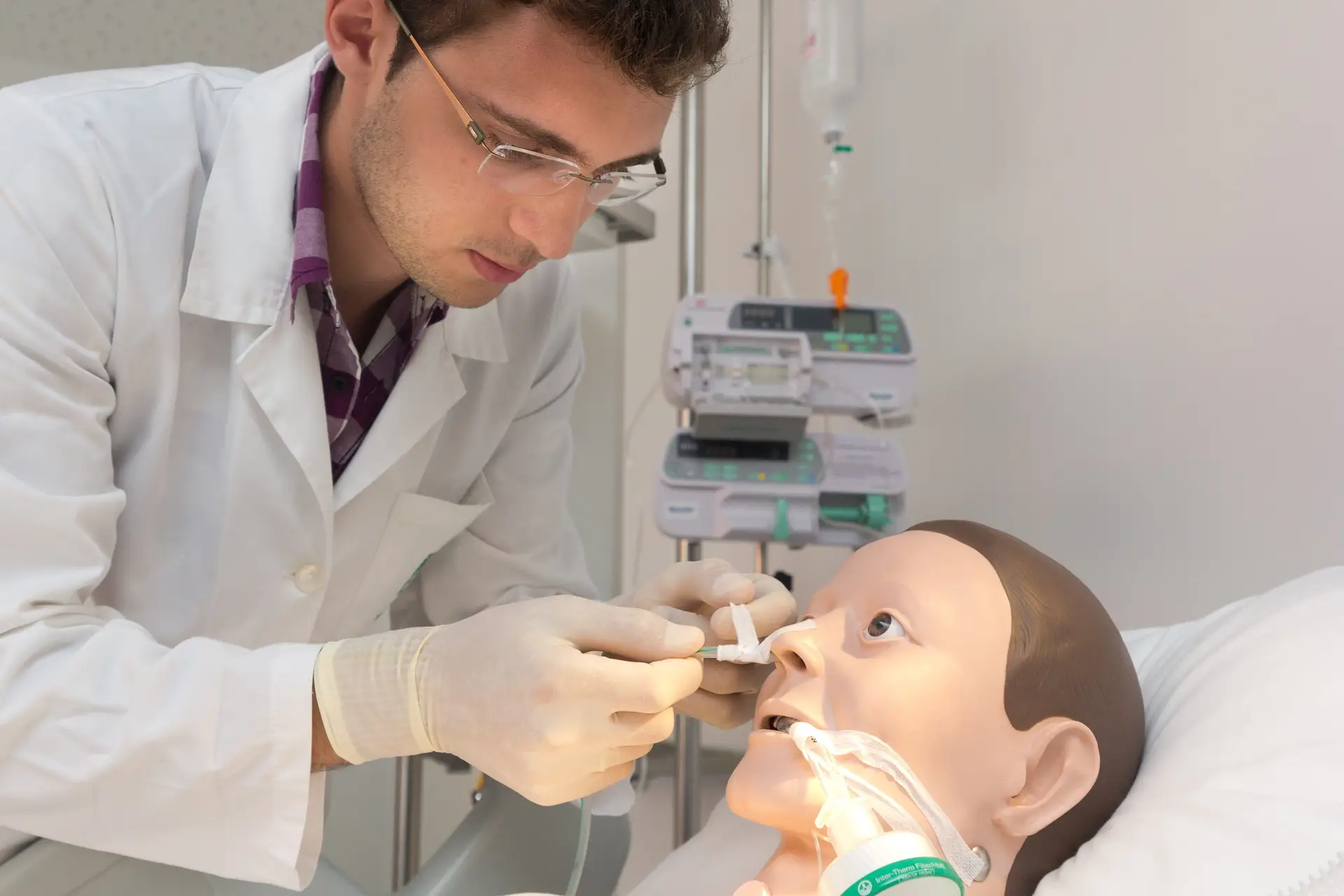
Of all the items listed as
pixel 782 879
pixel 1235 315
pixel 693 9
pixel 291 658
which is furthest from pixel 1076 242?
pixel 291 658

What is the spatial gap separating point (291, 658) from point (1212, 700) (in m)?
0.96

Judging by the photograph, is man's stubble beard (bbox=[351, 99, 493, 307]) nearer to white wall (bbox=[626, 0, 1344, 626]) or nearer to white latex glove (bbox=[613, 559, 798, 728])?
white latex glove (bbox=[613, 559, 798, 728])

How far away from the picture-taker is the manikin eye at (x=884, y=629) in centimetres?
106

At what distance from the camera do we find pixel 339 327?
135 centimetres

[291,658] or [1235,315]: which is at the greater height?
[1235,315]

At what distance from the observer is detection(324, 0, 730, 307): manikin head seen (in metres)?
1.11

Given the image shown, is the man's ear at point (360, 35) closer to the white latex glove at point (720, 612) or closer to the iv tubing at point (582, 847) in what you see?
the white latex glove at point (720, 612)

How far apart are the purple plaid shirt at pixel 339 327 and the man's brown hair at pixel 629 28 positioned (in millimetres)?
244

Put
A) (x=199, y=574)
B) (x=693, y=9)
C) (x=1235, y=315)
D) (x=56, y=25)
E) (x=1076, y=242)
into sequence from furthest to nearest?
1. (x=56, y=25)
2. (x=1076, y=242)
3. (x=1235, y=315)
4. (x=199, y=574)
5. (x=693, y=9)

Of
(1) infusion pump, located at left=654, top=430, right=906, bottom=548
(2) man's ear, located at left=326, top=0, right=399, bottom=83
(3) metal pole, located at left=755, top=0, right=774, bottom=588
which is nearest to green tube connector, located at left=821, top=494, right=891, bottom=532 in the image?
(1) infusion pump, located at left=654, top=430, right=906, bottom=548

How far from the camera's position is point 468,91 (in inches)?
45.3

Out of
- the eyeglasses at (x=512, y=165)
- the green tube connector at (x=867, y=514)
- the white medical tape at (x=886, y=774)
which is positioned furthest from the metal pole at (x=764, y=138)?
the white medical tape at (x=886, y=774)

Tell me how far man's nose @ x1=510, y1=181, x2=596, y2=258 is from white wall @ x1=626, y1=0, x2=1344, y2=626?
3.22 ft

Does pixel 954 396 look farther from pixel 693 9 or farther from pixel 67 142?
pixel 67 142
